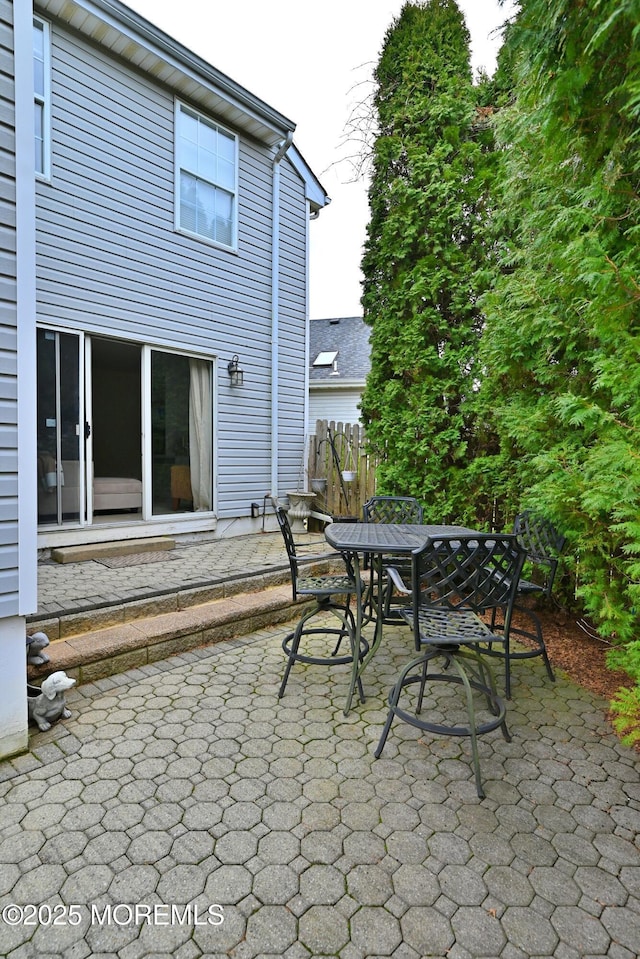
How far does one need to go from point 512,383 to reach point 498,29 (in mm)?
2181

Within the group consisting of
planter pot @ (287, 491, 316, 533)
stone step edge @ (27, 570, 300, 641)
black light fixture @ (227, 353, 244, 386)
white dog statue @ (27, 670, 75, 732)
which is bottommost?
white dog statue @ (27, 670, 75, 732)

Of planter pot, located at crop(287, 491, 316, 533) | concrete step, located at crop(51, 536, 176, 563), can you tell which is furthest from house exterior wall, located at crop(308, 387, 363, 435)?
concrete step, located at crop(51, 536, 176, 563)

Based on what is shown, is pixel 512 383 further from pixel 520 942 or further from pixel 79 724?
pixel 79 724

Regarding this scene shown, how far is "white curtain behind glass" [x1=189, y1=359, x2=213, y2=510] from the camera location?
6051 millimetres

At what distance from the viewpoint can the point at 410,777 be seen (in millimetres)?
2119

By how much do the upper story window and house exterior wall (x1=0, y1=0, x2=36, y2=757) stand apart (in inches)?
150

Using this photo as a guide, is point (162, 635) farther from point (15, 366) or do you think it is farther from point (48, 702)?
point (15, 366)

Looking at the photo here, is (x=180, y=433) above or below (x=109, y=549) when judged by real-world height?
above

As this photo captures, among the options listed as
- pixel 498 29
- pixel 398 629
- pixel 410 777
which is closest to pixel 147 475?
pixel 398 629

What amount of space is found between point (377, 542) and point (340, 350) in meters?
13.5

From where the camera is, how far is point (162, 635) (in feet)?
10.6

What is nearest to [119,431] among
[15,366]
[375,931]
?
[15,366]

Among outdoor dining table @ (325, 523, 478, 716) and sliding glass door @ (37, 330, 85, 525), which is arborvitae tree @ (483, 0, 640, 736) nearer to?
outdoor dining table @ (325, 523, 478, 716)

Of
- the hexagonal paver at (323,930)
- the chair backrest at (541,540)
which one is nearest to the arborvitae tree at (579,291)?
the chair backrest at (541,540)
